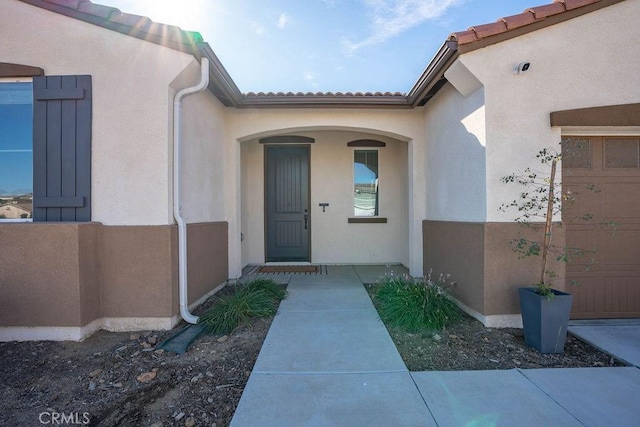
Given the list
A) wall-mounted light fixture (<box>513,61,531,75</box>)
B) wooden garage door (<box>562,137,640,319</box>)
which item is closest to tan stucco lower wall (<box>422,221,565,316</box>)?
wooden garage door (<box>562,137,640,319</box>)

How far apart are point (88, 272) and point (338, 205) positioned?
16.1 ft

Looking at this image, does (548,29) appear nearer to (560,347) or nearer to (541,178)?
(541,178)

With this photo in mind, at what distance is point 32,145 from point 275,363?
12.4 ft

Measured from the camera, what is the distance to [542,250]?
3848 mm

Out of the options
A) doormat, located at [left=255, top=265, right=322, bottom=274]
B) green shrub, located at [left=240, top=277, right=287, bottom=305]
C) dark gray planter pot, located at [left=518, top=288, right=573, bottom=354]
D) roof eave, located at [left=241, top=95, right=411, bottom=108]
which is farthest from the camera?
doormat, located at [left=255, top=265, right=322, bottom=274]

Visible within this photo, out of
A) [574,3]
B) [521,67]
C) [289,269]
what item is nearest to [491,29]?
[521,67]

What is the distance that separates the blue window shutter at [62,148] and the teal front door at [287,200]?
157 inches

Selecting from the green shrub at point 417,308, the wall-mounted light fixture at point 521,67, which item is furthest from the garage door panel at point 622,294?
the wall-mounted light fixture at point 521,67

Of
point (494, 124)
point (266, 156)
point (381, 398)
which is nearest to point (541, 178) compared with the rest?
point (494, 124)

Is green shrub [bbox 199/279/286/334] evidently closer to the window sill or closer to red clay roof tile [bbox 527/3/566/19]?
the window sill

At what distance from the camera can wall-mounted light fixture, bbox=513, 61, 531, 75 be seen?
3.71 meters

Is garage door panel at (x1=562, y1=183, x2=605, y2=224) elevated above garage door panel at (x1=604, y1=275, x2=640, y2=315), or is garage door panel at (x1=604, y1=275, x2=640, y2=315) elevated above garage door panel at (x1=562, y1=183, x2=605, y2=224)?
garage door panel at (x1=562, y1=183, x2=605, y2=224)

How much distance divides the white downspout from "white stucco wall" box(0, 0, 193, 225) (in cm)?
13

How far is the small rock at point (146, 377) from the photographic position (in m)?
2.84
